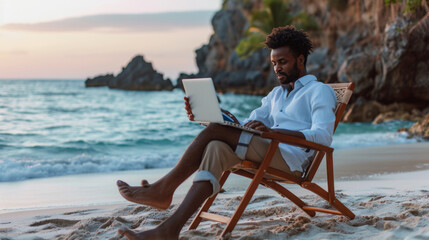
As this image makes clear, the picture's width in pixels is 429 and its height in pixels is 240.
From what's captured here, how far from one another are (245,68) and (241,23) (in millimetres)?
6897

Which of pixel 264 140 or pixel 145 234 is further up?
pixel 264 140

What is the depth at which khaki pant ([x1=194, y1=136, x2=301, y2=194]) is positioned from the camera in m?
2.94

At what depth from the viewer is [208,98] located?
3062mm

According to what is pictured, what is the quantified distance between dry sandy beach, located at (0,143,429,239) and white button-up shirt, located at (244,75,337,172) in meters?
0.46

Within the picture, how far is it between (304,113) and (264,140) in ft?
1.39

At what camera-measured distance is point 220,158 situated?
9.80 feet

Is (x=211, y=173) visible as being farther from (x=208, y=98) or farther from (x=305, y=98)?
(x=305, y=98)

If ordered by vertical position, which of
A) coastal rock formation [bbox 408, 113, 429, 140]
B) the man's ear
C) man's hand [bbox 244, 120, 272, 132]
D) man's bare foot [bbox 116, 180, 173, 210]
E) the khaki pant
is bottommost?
coastal rock formation [bbox 408, 113, 429, 140]

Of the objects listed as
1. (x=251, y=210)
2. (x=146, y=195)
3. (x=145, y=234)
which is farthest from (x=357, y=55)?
(x=145, y=234)

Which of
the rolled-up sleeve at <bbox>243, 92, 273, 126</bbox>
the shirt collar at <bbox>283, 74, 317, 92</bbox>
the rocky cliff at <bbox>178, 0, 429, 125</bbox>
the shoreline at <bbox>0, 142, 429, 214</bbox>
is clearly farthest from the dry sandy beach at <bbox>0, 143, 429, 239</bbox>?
the rocky cliff at <bbox>178, 0, 429, 125</bbox>

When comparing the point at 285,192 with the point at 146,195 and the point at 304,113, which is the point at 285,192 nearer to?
the point at 304,113

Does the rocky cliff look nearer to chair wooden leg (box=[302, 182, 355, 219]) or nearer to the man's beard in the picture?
the man's beard

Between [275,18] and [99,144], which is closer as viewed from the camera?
[99,144]

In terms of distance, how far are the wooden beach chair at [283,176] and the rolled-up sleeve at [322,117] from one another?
0.18 ft
